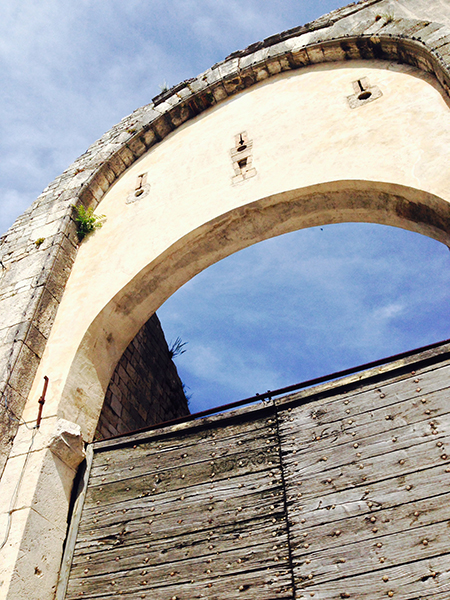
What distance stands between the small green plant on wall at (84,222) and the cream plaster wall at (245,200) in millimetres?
111

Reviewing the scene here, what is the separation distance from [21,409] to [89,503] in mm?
870

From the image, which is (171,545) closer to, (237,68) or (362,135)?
(362,135)

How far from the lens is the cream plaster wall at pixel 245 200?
147 inches

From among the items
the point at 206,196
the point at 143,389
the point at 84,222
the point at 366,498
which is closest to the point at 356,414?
the point at 366,498

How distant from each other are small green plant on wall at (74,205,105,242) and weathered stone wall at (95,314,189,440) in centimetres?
134

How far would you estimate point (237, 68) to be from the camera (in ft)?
18.4

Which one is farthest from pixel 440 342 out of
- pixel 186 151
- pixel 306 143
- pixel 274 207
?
pixel 186 151

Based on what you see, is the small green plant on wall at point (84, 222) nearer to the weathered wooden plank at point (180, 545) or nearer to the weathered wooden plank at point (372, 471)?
the weathered wooden plank at point (180, 545)

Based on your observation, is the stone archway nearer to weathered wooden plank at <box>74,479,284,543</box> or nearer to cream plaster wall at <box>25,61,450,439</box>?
cream plaster wall at <box>25,61,450,439</box>

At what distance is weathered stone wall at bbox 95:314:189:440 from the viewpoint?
5047 mm

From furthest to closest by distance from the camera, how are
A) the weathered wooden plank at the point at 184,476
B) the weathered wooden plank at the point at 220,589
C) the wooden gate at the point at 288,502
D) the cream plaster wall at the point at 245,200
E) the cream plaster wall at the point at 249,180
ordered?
the cream plaster wall at the point at 249,180, the cream plaster wall at the point at 245,200, the weathered wooden plank at the point at 184,476, the weathered wooden plank at the point at 220,589, the wooden gate at the point at 288,502

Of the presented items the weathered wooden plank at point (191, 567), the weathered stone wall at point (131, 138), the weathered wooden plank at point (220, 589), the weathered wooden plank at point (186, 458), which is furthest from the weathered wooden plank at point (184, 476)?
the weathered stone wall at point (131, 138)

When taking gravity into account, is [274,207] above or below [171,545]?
above

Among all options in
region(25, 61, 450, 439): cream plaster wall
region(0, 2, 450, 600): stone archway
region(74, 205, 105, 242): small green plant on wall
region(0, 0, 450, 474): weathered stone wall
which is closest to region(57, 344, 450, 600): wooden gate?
region(0, 2, 450, 600): stone archway
